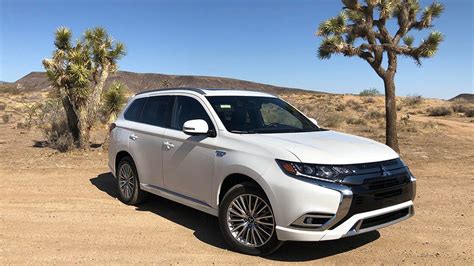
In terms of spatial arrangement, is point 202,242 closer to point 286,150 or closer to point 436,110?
point 286,150

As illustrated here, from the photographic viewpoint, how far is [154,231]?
20.4 feet

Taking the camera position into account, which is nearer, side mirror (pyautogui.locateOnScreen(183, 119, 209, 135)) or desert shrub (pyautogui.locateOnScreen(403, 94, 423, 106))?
side mirror (pyautogui.locateOnScreen(183, 119, 209, 135))

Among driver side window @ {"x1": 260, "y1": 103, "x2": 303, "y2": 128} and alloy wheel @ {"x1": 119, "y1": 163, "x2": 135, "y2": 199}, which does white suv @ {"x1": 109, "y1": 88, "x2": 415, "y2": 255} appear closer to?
driver side window @ {"x1": 260, "y1": 103, "x2": 303, "y2": 128}

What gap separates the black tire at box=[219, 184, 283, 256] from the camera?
5.05m

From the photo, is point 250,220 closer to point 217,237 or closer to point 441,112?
point 217,237

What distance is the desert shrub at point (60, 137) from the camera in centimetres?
1438

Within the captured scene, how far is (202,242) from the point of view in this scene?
19.0 feet

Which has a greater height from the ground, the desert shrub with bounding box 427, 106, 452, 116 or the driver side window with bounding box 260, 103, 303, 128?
the driver side window with bounding box 260, 103, 303, 128

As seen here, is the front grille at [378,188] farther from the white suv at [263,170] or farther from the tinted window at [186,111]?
the tinted window at [186,111]

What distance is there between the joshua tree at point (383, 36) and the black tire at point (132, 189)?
30.4 ft

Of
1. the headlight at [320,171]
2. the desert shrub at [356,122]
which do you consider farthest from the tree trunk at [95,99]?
the desert shrub at [356,122]

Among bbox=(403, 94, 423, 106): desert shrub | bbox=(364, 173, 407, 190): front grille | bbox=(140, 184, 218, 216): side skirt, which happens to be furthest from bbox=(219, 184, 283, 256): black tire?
bbox=(403, 94, 423, 106): desert shrub

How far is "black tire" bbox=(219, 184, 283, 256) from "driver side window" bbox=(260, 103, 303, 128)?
1.26 m

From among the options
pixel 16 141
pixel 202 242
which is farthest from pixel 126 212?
pixel 16 141
